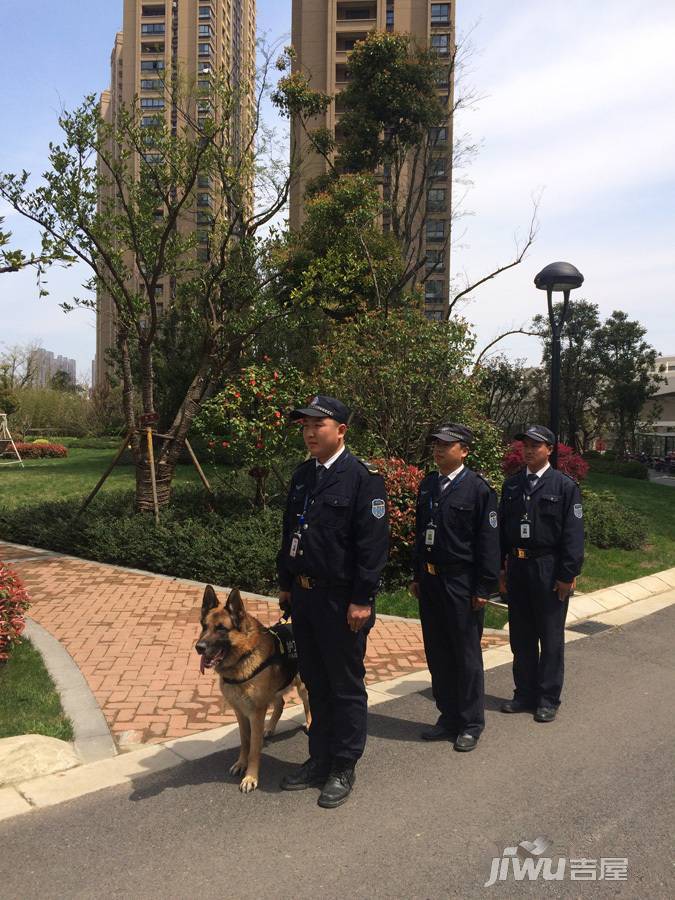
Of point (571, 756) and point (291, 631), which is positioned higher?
point (291, 631)

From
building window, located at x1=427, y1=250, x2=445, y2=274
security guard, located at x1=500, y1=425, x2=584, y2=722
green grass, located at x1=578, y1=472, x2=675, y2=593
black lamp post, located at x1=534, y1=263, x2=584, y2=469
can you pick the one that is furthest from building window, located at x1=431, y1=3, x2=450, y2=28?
security guard, located at x1=500, y1=425, x2=584, y2=722

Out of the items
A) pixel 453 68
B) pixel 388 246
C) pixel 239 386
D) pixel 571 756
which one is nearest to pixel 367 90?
pixel 453 68

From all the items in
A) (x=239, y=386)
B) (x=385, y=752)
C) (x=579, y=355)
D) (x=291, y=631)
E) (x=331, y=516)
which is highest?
(x=579, y=355)

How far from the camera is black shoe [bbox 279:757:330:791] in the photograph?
3711mm

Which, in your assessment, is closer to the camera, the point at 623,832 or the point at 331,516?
the point at 623,832

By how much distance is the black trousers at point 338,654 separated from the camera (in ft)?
11.8

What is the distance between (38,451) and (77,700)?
28.5 meters

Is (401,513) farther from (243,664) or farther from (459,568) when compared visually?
(243,664)

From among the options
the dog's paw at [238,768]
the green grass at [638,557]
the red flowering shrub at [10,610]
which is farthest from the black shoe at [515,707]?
the green grass at [638,557]

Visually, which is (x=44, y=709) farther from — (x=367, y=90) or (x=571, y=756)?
(x=367, y=90)

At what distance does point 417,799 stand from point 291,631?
1168 mm

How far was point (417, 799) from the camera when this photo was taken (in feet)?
11.8

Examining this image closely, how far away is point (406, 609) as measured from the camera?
7.56 metres

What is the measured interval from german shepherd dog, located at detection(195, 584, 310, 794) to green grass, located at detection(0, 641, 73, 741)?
131cm
